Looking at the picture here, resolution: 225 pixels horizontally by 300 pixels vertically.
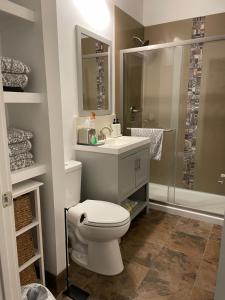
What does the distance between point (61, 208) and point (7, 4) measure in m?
1.17

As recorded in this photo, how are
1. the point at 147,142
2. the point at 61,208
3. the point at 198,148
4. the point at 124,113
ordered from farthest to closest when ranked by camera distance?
the point at 198,148 < the point at 124,113 < the point at 147,142 < the point at 61,208

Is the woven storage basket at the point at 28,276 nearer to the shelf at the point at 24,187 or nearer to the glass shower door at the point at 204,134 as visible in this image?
the shelf at the point at 24,187

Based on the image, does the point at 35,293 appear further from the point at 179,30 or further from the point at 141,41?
the point at 179,30

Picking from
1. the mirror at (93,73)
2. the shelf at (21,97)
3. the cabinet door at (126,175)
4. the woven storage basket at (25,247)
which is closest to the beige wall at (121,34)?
the mirror at (93,73)

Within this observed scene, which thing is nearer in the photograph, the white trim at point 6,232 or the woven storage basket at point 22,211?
the white trim at point 6,232

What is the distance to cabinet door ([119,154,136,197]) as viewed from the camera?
1962mm

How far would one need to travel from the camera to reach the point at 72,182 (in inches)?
74.2

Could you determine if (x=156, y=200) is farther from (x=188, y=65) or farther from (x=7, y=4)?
(x=7, y=4)

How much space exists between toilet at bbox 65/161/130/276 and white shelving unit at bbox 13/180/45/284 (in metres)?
0.20

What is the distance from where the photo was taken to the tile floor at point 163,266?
1.56 meters

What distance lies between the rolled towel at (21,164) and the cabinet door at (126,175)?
78 centimetres

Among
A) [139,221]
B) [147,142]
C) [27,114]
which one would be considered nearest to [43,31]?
[27,114]

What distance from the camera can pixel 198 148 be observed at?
10.1 feet

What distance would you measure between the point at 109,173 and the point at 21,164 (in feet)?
2.65
